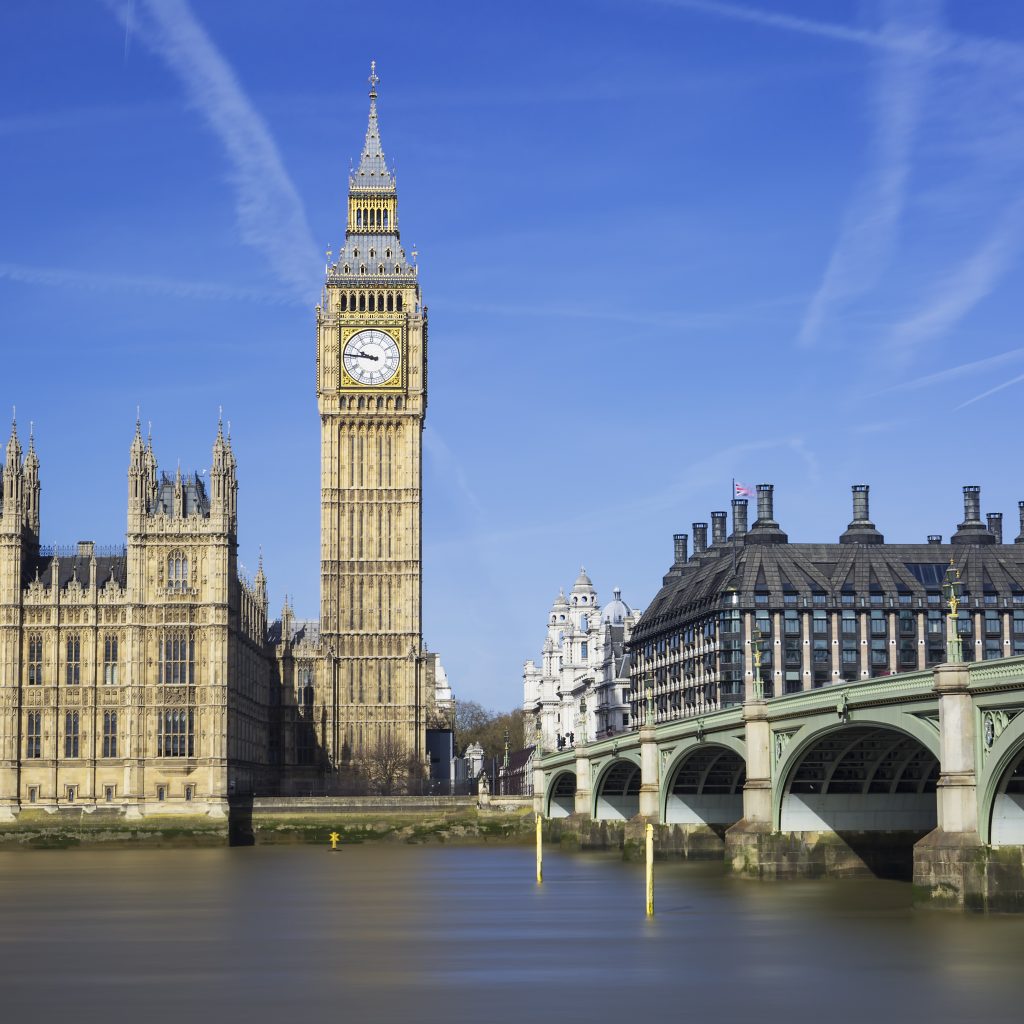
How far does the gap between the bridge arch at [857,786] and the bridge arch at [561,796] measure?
6095 centimetres

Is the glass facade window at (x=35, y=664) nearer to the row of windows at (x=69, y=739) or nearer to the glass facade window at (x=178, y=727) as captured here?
the row of windows at (x=69, y=739)

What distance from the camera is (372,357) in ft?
539

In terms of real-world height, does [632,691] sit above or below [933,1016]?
above

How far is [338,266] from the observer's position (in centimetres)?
16725

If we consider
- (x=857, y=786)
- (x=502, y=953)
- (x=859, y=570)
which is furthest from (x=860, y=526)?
(x=502, y=953)

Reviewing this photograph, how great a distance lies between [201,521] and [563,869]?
4799cm

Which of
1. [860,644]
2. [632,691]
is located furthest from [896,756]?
[632,691]

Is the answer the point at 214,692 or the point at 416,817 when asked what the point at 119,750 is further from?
the point at 416,817

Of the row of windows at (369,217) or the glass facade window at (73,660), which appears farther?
the row of windows at (369,217)

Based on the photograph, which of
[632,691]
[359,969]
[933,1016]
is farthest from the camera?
[632,691]

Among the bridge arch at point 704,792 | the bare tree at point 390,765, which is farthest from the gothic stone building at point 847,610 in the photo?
the bridge arch at point 704,792

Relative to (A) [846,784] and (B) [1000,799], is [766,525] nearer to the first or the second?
(A) [846,784]

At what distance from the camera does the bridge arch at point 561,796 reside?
140 m

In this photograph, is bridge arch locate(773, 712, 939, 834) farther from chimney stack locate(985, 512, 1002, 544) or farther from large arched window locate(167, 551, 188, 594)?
chimney stack locate(985, 512, 1002, 544)
